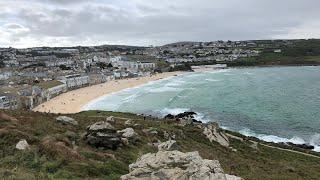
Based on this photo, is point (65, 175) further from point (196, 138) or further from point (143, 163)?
point (196, 138)

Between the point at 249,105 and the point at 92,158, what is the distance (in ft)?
207

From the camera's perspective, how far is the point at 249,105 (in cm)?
7944

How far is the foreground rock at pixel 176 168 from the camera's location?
12.9 meters

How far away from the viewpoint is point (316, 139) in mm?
50281

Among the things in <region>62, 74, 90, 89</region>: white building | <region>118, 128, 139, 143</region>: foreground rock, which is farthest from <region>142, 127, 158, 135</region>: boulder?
<region>62, 74, 90, 89</region>: white building

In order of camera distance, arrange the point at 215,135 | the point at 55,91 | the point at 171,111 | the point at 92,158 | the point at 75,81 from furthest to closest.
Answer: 1. the point at 75,81
2. the point at 55,91
3. the point at 171,111
4. the point at 215,135
5. the point at 92,158

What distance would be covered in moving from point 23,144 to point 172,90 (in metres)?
91.6

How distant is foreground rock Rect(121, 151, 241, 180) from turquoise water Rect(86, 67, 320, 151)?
124 feet

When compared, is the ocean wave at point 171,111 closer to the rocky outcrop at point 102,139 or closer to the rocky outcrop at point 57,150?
the rocky outcrop at point 102,139

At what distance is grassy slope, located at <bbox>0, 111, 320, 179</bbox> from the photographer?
1627 cm

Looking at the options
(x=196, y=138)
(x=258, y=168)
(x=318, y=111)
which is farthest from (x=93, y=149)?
(x=318, y=111)

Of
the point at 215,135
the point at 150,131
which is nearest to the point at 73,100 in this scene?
the point at 215,135

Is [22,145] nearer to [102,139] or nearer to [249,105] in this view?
[102,139]

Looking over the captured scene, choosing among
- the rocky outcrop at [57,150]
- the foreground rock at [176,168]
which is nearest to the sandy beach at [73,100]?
the rocky outcrop at [57,150]
